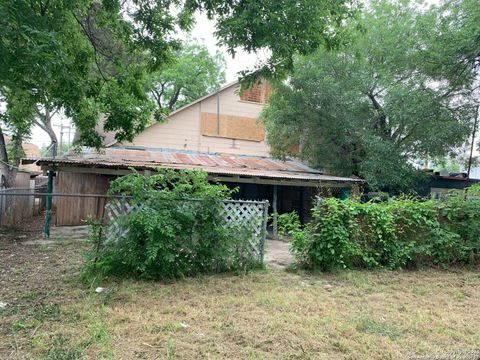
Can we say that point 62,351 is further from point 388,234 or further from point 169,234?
point 388,234

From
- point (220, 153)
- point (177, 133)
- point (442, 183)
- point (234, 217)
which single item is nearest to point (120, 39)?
point (234, 217)

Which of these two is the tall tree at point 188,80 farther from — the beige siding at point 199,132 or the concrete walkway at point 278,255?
the concrete walkway at point 278,255

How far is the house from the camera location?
10.9m

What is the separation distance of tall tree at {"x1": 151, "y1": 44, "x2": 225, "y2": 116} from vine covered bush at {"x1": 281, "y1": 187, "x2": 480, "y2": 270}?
1839cm

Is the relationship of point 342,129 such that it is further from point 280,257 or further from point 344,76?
point 280,257

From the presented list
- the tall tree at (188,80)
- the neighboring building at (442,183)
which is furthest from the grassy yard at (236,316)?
the tall tree at (188,80)

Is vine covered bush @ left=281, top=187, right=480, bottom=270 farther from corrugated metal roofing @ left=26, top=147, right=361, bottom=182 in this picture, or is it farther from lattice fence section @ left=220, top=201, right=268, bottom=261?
corrugated metal roofing @ left=26, top=147, right=361, bottom=182

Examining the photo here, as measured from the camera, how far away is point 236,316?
361cm

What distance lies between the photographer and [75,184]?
10977 millimetres

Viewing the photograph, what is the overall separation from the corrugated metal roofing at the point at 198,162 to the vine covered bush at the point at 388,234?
14.6 ft

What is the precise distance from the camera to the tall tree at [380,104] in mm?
10984

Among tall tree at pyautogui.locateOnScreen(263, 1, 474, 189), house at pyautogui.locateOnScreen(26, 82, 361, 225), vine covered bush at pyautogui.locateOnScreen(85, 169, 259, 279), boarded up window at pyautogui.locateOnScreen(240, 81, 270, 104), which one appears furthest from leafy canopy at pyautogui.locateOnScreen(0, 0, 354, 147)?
boarded up window at pyautogui.locateOnScreen(240, 81, 270, 104)

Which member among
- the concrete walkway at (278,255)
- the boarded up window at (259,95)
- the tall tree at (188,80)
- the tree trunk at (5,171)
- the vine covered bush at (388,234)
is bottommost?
the concrete walkway at (278,255)

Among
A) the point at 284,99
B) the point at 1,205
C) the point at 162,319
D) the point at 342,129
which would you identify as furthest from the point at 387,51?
the point at 1,205
